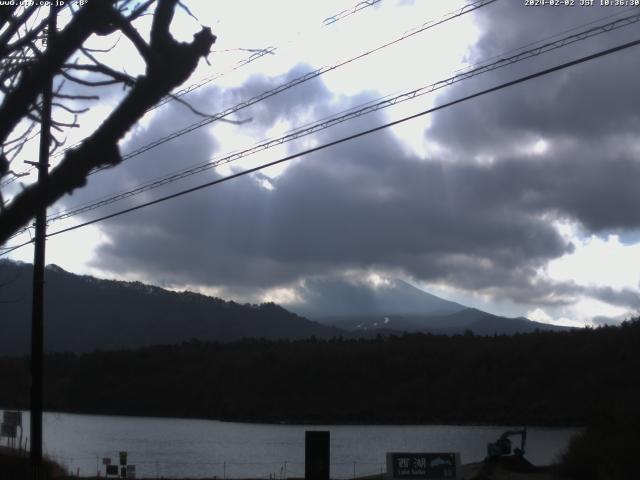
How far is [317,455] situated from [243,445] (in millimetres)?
53167

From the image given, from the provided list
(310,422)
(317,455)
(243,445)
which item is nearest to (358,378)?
(310,422)

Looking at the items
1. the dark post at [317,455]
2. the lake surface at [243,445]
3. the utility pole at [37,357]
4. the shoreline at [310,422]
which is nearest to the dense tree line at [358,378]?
the shoreline at [310,422]

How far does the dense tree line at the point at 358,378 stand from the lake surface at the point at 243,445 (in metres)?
5.71

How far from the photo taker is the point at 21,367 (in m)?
97.3

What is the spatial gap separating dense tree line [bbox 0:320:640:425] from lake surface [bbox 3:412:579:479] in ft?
18.7

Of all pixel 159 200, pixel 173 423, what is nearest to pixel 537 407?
pixel 173 423

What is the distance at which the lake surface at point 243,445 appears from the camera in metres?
52.3

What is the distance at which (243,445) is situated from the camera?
72.4 meters

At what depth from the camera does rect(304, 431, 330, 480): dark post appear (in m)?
20.8

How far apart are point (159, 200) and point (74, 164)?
12.5 metres

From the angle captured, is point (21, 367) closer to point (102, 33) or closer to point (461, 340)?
point (461, 340)

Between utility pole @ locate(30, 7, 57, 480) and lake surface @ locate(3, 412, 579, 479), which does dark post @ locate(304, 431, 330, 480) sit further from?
lake surface @ locate(3, 412, 579, 479)

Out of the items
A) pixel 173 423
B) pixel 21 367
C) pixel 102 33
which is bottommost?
pixel 173 423

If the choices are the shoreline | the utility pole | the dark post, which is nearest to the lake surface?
the shoreline
